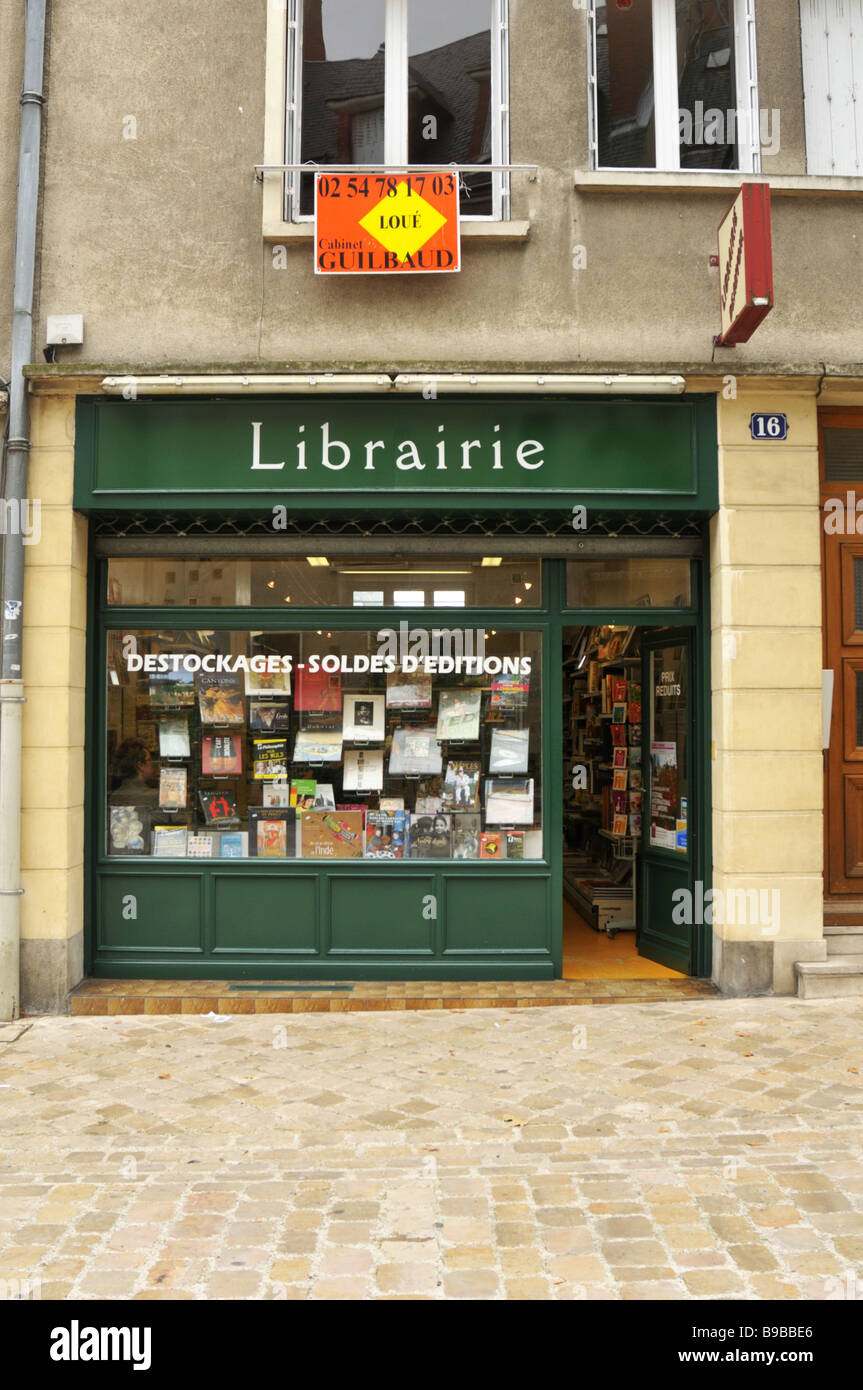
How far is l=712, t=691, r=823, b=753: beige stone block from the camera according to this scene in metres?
6.93

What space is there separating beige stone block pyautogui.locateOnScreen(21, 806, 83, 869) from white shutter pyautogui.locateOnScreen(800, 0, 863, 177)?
695 cm

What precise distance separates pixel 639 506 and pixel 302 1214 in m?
4.83

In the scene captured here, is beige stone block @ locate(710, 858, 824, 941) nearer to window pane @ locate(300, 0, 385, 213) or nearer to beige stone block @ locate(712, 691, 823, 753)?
beige stone block @ locate(712, 691, 823, 753)

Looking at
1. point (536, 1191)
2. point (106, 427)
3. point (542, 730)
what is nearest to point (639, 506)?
point (542, 730)

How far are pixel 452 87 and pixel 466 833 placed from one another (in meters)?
5.31

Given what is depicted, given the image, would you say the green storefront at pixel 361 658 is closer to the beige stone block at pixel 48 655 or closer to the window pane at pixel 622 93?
the beige stone block at pixel 48 655

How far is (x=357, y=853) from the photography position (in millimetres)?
7301

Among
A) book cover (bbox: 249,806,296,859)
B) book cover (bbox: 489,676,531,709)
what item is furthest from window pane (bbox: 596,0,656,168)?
book cover (bbox: 249,806,296,859)

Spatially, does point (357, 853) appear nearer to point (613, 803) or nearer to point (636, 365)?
point (613, 803)

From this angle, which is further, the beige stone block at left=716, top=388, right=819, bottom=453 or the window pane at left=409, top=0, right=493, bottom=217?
the window pane at left=409, top=0, right=493, bottom=217

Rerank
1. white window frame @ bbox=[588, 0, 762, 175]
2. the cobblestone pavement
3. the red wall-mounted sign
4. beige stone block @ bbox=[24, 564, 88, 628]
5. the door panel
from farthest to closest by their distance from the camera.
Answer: the door panel → white window frame @ bbox=[588, 0, 762, 175] → beige stone block @ bbox=[24, 564, 88, 628] → the red wall-mounted sign → the cobblestone pavement

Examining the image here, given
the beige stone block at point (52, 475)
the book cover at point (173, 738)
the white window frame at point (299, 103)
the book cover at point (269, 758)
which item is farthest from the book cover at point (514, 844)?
the white window frame at point (299, 103)

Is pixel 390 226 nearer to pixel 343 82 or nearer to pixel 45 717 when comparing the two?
pixel 343 82

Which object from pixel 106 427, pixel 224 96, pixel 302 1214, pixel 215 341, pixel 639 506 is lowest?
pixel 302 1214
